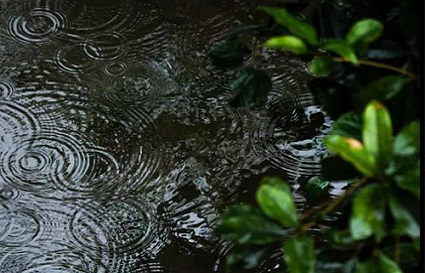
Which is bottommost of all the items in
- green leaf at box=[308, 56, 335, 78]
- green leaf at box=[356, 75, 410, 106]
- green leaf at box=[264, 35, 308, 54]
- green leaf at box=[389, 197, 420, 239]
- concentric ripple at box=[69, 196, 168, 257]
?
green leaf at box=[389, 197, 420, 239]

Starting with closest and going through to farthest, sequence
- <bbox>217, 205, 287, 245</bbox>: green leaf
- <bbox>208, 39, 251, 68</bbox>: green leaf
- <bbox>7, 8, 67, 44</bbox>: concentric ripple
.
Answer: <bbox>217, 205, 287, 245</bbox>: green leaf → <bbox>208, 39, 251, 68</bbox>: green leaf → <bbox>7, 8, 67, 44</bbox>: concentric ripple

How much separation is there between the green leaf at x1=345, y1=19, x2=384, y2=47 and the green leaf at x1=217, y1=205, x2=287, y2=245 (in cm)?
25

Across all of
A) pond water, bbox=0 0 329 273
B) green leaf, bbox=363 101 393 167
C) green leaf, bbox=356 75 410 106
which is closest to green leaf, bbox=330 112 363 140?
green leaf, bbox=356 75 410 106

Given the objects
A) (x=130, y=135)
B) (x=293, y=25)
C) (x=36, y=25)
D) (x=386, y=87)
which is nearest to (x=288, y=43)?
(x=293, y=25)

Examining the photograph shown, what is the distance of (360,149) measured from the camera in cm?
89

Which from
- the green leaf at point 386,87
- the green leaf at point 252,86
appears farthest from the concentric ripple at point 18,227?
the green leaf at point 386,87

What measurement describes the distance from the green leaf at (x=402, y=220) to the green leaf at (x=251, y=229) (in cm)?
16

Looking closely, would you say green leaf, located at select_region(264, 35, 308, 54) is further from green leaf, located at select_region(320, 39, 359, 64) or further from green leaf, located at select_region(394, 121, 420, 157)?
green leaf, located at select_region(394, 121, 420, 157)

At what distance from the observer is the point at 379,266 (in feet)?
3.08

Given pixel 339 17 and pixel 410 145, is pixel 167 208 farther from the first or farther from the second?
pixel 410 145

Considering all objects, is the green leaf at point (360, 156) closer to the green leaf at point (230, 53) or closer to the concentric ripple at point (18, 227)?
the green leaf at point (230, 53)

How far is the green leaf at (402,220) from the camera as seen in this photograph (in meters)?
0.90

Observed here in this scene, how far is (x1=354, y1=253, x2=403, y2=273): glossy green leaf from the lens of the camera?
0.92 meters

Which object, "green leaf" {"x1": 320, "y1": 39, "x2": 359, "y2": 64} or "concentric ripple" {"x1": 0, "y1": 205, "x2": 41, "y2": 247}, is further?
"concentric ripple" {"x1": 0, "y1": 205, "x2": 41, "y2": 247}
